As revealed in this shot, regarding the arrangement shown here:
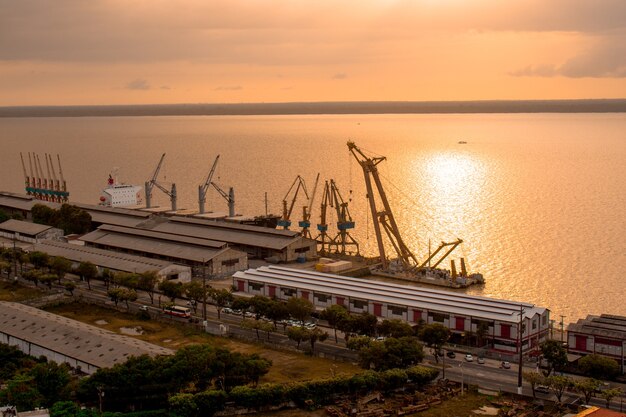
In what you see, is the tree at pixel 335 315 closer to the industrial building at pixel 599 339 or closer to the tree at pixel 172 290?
the tree at pixel 172 290

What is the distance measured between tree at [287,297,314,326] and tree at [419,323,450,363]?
6.00 metres

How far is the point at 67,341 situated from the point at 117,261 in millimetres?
17216

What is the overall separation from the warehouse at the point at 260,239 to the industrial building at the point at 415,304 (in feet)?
25.1

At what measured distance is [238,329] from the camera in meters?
34.4

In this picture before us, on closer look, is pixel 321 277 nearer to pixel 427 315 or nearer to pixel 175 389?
pixel 427 315

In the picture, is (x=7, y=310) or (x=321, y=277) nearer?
(x=7, y=310)

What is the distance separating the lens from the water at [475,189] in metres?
48.8

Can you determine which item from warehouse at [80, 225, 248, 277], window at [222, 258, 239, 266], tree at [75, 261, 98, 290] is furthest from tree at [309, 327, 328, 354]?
tree at [75, 261, 98, 290]

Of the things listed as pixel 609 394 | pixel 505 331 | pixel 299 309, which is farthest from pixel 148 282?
pixel 609 394

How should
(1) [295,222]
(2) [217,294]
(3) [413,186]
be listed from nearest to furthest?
(2) [217,294]
(1) [295,222]
(3) [413,186]

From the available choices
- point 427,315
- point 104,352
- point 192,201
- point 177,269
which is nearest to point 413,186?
point 192,201

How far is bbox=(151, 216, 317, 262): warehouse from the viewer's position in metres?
50.4

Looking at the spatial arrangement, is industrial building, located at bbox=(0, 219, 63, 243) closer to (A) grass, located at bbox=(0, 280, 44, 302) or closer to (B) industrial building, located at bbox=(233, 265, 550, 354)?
(A) grass, located at bbox=(0, 280, 44, 302)

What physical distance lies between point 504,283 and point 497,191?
4952 centimetres
